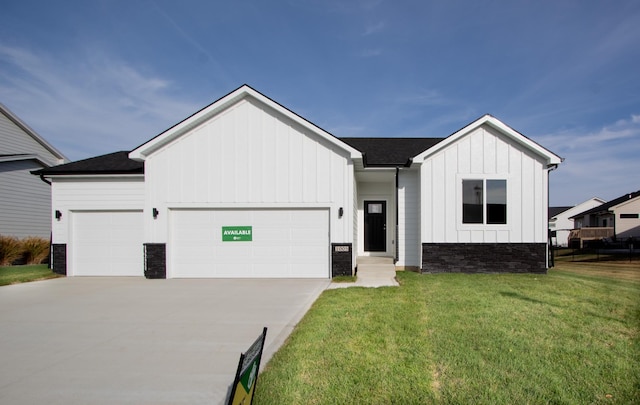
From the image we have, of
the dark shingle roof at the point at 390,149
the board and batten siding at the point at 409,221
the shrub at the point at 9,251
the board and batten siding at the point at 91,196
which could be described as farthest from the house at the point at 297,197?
the shrub at the point at 9,251

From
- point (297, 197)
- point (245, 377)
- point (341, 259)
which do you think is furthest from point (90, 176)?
point (245, 377)

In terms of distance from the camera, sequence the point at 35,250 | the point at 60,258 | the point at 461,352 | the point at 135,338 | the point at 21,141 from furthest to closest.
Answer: the point at 21,141 → the point at 35,250 → the point at 60,258 → the point at 135,338 → the point at 461,352

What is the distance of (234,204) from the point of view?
36.8 feet

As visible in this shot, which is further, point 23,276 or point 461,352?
point 23,276

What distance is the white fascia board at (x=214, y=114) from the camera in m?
10.9

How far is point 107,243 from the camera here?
39.6 ft

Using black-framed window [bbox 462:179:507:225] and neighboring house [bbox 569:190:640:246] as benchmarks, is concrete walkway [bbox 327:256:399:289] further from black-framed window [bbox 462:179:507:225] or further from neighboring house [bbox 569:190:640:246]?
neighboring house [bbox 569:190:640:246]

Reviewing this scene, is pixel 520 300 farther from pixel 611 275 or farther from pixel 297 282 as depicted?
pixel 611 275

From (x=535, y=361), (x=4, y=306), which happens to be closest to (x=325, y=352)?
(x=535, y=361)

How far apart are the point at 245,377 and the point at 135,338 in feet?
12.6

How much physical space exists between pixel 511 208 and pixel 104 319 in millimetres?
11441

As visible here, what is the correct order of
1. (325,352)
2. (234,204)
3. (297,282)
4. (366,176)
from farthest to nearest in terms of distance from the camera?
(366,176), (234,204), (297,282), (325,352)

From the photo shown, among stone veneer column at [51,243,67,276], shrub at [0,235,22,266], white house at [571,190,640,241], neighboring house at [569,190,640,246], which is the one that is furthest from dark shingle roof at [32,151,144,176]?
white house at [571,190,640,241]

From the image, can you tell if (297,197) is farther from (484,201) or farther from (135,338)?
(135,338)
